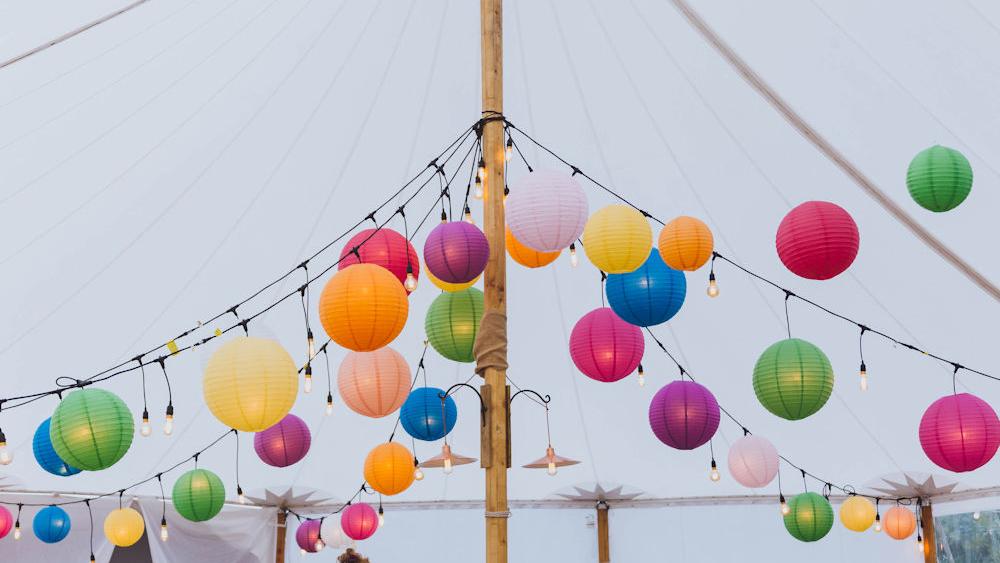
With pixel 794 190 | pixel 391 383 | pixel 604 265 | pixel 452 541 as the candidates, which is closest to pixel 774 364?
pixel 604 265

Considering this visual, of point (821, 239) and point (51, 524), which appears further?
point (51, 524)

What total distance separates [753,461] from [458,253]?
2.57 m

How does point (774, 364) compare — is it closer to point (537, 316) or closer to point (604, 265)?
point (604, 265)

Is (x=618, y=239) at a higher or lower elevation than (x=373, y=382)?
higher

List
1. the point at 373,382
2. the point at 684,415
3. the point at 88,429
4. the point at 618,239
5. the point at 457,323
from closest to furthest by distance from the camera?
the point at 88,429, the point at 618,239, the point at 457,323, the point at 373,382, the point at 684,415

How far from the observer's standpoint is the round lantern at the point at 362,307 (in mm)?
3268

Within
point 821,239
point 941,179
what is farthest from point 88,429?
point 941,179

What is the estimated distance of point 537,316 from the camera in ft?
22.5

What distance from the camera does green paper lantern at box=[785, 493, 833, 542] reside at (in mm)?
5309

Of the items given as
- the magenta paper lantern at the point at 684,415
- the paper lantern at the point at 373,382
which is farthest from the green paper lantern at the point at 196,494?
the magenta paper lantern at the point at 684,415

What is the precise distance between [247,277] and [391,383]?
8.81 feet

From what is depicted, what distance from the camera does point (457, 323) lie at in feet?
12.8

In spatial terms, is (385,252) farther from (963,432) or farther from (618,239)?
(963,432)

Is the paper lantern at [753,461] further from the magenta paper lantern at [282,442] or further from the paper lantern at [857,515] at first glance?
the magenta paper lantern at [282,442]
